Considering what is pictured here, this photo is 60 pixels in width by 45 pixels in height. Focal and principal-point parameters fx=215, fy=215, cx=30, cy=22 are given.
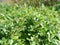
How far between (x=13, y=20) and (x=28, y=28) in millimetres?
322

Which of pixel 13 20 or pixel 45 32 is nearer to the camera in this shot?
pixel 45 32

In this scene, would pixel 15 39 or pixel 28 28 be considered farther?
pixel 28 28

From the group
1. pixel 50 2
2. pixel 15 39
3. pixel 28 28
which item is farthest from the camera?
pixel 50 2

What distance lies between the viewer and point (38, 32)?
10.3 feet

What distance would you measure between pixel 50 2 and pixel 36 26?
494cm

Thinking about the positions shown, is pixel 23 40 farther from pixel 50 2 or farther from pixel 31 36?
pixel 50 2

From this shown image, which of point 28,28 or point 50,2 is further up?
point 28,28

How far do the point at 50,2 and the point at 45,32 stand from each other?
5.04 m

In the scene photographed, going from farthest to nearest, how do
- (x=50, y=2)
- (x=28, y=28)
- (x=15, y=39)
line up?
(x=50, y=2)
(x=28, y=28)
(x=15, y=39)

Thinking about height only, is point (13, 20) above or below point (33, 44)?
above

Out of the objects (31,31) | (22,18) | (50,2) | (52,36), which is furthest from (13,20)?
(50,2)

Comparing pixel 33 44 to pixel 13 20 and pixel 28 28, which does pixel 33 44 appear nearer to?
pixel 28 28

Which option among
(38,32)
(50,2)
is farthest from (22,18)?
(50,2)

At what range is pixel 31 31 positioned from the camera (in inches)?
124
